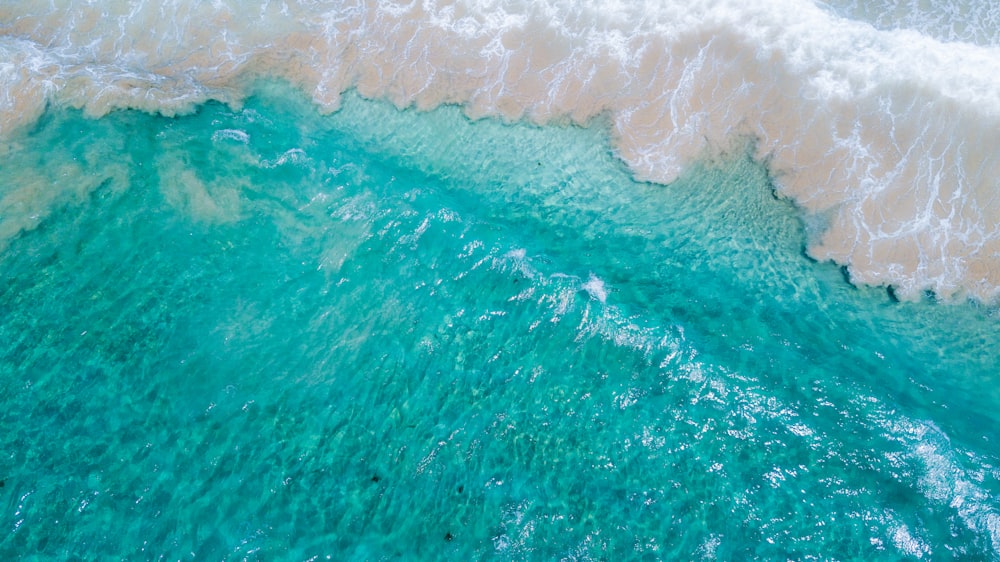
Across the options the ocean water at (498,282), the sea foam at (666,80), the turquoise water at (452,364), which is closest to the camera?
the turquoise water at (452,364)

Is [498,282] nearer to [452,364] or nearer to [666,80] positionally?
[452,364]

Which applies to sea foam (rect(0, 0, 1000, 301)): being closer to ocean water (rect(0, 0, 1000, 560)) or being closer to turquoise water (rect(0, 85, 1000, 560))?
ocean water (rect(0, 0, 1000, 560))

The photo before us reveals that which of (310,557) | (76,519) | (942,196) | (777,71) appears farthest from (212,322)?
(942,196)

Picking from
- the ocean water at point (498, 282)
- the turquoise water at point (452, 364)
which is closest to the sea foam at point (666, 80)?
the ocean water at point (498, 282)

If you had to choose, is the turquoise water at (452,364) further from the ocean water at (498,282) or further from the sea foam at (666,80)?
the sea foam at (666,80)

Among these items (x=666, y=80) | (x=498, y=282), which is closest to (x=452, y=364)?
(x=498, y=282)

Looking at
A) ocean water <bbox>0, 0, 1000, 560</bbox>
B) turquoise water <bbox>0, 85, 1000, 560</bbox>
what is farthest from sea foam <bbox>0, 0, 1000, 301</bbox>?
turquoise water <bbox>0, 85, 1000, 560</bbox>

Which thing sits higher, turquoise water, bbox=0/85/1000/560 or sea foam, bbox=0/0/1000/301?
sea foam, bbox=0/0/1000/301

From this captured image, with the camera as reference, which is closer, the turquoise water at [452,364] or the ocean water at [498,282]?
the turquoise water at [452,364]
